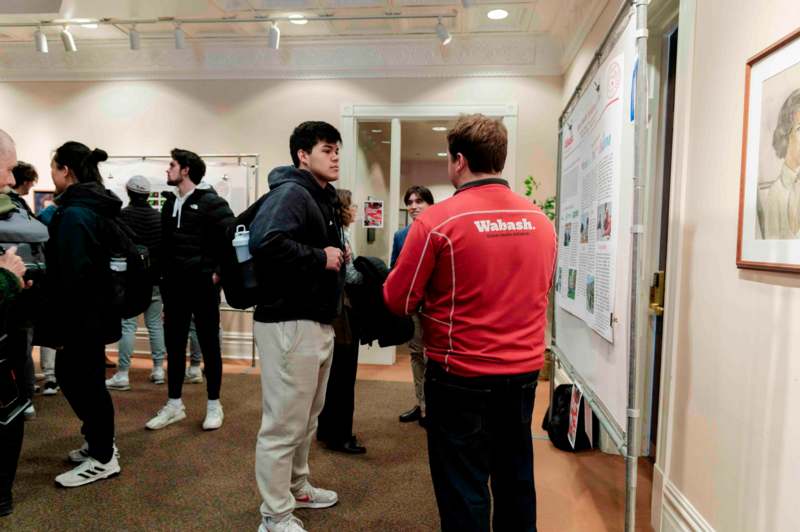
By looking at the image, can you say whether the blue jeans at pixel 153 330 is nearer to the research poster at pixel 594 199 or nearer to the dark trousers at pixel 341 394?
the dark trousers at pixel 341 394

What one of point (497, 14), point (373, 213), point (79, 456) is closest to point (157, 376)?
point (79, 456)

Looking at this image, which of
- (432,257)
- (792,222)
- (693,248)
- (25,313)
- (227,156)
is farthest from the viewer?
(227,156)

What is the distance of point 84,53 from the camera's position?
492 cm

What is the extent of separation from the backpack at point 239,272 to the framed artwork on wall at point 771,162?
59.2 inches

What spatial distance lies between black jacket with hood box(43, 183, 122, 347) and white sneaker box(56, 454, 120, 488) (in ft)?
2.00

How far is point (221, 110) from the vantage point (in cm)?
482

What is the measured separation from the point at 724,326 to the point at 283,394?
1446 mm

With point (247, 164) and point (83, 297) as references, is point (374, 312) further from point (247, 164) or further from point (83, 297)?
point (247, 164)

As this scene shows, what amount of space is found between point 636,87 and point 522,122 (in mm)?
3259

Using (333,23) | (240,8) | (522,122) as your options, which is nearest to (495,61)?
(522,122)

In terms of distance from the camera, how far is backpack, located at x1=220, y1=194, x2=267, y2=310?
5.62 ft

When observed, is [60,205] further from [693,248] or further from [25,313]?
[693,248]

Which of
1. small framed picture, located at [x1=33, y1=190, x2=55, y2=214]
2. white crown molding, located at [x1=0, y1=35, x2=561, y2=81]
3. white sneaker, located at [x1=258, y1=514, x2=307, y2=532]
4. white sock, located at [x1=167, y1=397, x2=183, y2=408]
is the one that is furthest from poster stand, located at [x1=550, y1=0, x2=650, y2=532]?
small framed picture, located at [x1=33, y1=190, x2=55, y2=214]

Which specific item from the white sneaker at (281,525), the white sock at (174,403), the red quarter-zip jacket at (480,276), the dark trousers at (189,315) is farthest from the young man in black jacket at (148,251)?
the red quarter-zip jacket at (480,276)
